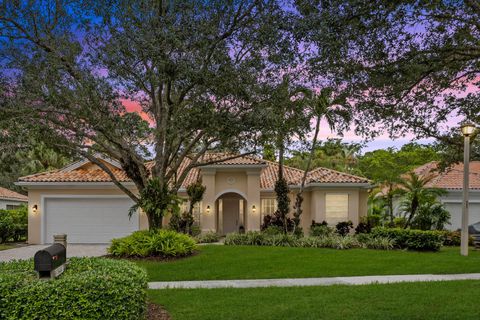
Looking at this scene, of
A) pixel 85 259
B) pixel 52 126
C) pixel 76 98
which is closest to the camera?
pixel 85 259

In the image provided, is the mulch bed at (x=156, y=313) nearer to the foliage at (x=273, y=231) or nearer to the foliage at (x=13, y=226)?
the foliage at (x=273, y=231)

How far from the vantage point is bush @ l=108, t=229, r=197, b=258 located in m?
14.4

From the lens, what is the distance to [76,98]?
13.9 meters

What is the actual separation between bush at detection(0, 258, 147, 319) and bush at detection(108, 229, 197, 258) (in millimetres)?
8109

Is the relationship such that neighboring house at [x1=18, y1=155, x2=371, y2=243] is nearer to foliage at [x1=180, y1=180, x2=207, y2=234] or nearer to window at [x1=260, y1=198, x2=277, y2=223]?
window at [x1=260, y1=198, x2=277, y2=223]

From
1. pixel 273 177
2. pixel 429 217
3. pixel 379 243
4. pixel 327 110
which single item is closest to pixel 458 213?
pixel 429 217

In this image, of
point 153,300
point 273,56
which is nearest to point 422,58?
point 273,56

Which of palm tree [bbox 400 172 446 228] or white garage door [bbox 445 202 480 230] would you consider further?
white garage door [bbox 445 202 480 230]

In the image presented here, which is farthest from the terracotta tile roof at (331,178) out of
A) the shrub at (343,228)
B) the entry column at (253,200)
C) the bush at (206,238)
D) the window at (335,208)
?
the bush at (206,238)

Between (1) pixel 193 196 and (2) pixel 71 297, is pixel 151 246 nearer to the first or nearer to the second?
(1) pixel 193 196

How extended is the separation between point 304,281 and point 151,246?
18.8ft

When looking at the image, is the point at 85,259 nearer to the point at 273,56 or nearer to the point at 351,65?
the point at 351,65

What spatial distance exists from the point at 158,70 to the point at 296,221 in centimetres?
1105

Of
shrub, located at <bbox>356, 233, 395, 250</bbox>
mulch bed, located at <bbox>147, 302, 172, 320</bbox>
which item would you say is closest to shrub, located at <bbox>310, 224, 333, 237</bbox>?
shrub, located at <bbox>356, 233, 395, 250</bbox>
